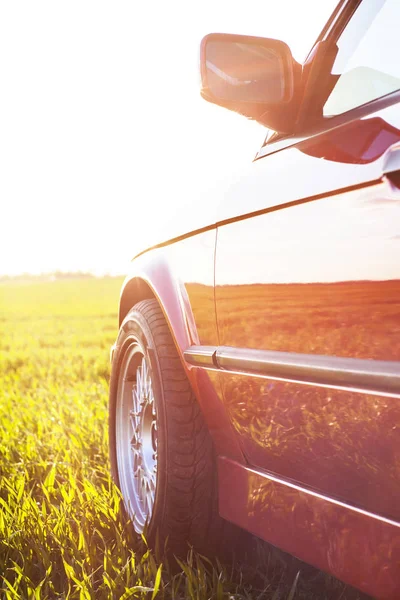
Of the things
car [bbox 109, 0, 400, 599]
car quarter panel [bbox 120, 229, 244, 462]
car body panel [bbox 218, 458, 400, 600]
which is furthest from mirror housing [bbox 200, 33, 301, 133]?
car body panel [bbox 218, 458, 400, 600]

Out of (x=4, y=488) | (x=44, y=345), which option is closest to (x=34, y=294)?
(x=44, y=345)

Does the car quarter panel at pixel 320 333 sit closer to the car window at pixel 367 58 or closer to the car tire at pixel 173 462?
the car window at pixel 367 58

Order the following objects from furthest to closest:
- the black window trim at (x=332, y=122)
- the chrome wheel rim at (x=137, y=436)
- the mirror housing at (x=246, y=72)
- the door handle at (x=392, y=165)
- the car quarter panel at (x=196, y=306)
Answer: the chrome wheel rim at (x=137, y=436), the car quarter panel at (x=196, y=306), the mirror housing at (x=246, y=72), the black window trim at (x=332, y=122), the door handle at (x=392, y=165)

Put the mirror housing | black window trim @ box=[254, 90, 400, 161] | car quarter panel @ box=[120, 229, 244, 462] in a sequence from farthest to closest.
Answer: car quarter panel @ box=[120, 229, 244, 462] → the mirror housing → black window trim @ box=[254, 90, 400, 161]

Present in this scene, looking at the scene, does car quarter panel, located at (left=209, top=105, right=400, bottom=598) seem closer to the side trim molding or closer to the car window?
the side trim molding

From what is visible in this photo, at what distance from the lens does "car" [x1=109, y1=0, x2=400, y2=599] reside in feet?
4.98

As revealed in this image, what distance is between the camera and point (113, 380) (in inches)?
125

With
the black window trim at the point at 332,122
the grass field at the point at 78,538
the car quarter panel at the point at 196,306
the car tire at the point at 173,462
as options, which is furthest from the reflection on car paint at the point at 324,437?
the black window trim at the point at 332,122

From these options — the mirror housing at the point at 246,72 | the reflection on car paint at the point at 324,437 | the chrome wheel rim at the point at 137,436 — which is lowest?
the chrome wheel rim at the point at 137,436

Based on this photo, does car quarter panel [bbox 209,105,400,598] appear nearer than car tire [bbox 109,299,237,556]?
Yes

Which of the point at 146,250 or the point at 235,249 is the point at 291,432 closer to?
the point at 235,249

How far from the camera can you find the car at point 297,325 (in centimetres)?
152

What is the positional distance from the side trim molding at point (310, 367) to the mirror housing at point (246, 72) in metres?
0.61

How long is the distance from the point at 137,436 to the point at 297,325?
1.38m
